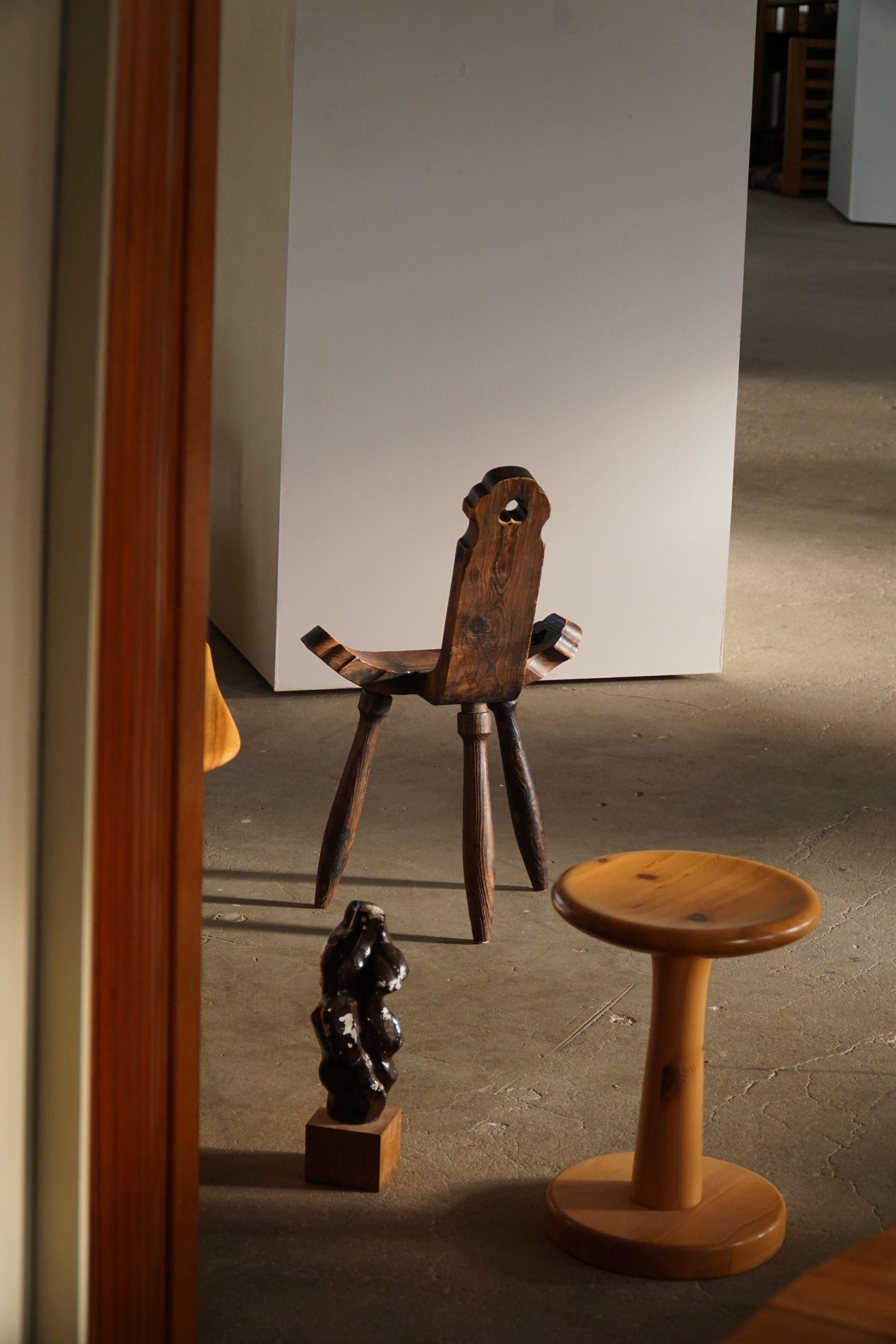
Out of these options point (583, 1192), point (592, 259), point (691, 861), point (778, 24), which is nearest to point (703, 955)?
point (691, 861)

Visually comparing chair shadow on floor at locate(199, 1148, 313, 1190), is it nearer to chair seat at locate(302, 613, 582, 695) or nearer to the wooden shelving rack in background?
chair seat at locate(302, 613, 582, 695)

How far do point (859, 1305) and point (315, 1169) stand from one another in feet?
4.92

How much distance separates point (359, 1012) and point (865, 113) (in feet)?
45.2

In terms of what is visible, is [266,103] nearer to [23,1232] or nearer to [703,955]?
[703,955]

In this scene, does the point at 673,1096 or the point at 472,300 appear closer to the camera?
the point at 673,1096

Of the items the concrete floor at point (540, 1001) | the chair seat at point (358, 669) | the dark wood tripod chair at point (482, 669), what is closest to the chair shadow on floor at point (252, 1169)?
the concrete floor at point (540, 1001)

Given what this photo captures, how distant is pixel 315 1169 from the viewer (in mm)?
2643

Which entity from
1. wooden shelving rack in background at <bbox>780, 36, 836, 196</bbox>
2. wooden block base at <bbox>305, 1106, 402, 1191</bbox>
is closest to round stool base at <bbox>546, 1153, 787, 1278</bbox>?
wooden block base at <bbox>305, 1106, 402, 1191</bbox>

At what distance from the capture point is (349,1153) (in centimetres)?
262

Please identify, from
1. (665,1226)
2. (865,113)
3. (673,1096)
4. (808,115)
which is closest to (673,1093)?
(673,1096)

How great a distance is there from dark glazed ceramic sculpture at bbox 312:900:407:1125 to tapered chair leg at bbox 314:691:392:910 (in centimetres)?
106

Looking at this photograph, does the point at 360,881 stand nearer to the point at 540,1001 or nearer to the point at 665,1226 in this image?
the point at 540,1001

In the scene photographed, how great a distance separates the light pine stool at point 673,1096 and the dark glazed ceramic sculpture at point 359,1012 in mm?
332

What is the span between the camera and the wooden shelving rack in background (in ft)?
53.4
